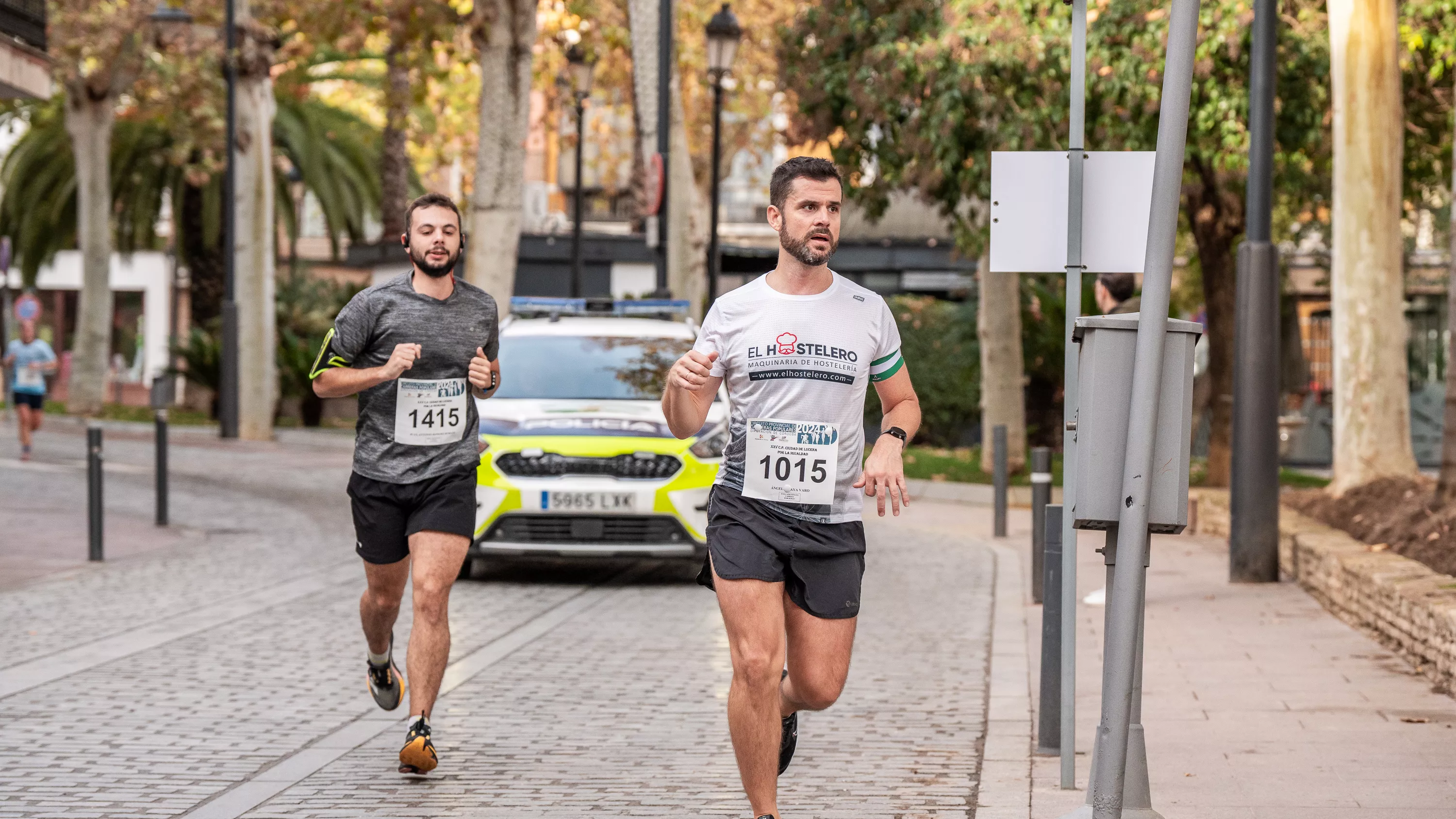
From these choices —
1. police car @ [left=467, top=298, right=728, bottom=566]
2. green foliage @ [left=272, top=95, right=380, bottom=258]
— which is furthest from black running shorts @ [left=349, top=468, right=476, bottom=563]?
green foliage @ [left=272, top=95, right=380, bottom=258]

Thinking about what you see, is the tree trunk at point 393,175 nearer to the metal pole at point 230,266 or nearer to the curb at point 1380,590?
the metal pole at point 230,266

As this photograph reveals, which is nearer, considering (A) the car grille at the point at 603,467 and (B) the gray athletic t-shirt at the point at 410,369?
(B) the gray athletic t-shirt at the point at 410,369

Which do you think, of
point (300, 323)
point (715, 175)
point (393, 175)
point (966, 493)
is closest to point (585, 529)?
point (966, 493)

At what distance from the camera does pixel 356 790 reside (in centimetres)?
635

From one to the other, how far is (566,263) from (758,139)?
611 centimetres

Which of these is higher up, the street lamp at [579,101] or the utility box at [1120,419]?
the street lamp at [579,101]

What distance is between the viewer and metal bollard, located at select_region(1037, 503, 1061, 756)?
22.4ft

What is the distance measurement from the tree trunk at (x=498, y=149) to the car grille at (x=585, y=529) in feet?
28.9

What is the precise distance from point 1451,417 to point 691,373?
7.38m

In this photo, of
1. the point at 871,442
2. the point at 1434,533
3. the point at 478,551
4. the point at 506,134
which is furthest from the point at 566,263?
the point at 1434,533

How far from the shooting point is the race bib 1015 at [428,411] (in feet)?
22.3

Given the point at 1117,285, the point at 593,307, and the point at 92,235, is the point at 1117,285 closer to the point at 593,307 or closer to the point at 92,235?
the point at 593,307

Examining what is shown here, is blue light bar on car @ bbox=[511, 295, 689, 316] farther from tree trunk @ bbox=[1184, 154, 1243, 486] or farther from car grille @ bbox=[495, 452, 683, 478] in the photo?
tree trunk @ bbox=[1184, 154, 1243, 486]

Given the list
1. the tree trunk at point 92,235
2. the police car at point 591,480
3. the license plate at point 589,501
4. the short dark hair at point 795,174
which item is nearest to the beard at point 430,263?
the short dark hair at point 795,174
